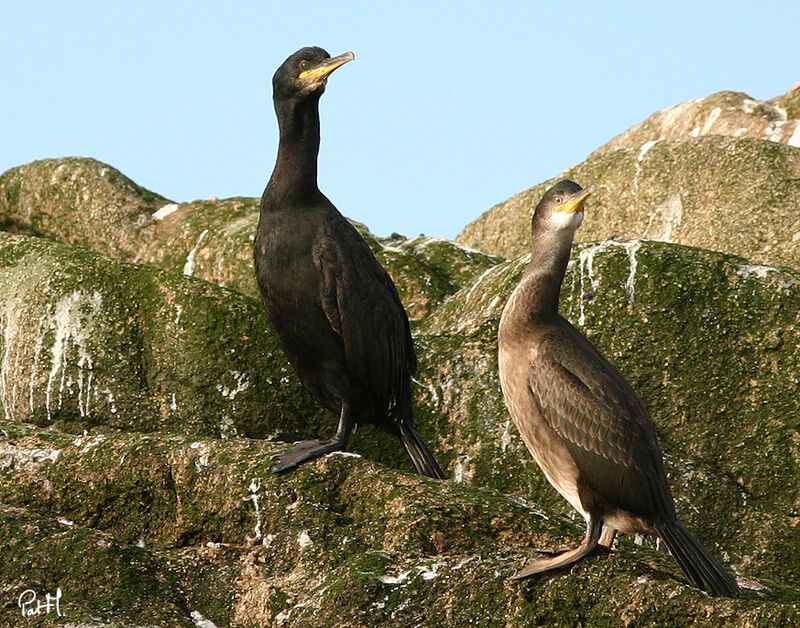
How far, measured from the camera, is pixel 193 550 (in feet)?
22.5

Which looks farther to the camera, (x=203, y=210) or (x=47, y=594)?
(x=203, y=210)

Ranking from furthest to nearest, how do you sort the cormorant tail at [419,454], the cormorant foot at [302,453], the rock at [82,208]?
the rock at [82,208] < the cormorant tail at [419,454] < the cormorant foot at [302,453]

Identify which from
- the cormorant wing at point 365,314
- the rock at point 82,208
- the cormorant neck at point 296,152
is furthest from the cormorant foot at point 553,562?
the rock at point 82,208

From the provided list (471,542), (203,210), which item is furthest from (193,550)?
(203,210)

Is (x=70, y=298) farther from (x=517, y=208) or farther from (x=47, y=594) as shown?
(x=517, y=208)

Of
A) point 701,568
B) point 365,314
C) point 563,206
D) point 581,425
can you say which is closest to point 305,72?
point 365,314

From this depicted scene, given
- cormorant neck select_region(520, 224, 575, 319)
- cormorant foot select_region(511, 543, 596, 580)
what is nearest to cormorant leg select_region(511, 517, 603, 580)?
cormorant foot select_region(511, 543, 596, 580)

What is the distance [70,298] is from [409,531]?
5013mm

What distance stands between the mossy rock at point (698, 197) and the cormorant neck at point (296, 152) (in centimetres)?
687

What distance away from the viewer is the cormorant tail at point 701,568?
5.79 metres

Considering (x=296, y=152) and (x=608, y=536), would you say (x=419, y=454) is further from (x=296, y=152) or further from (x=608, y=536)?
(x=296, y=152)

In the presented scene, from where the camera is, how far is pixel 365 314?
7676 millimetres

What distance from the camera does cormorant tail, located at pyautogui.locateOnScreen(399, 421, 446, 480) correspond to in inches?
307

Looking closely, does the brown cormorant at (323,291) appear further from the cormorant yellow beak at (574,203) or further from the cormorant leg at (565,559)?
the cormorant leg at (565,559)
